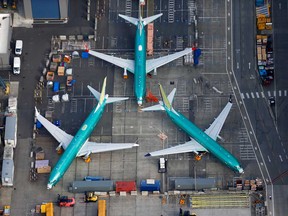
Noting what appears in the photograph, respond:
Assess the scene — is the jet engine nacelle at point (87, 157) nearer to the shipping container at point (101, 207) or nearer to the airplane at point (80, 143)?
the airplane at point (80, 143)

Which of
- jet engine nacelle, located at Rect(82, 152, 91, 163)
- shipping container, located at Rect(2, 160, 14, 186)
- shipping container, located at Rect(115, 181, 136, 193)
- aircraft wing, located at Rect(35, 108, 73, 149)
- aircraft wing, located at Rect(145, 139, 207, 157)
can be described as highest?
aircraft wing, located at Rect(35, 108, 73, 149)

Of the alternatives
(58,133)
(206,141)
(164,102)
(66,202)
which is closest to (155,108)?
(164,102)

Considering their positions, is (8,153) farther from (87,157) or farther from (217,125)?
(217,125)

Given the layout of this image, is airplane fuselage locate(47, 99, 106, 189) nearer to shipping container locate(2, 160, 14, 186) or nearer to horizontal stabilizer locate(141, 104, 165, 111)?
shipping container locate(2, 160, 14, 186)

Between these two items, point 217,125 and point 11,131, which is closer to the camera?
point 217,125

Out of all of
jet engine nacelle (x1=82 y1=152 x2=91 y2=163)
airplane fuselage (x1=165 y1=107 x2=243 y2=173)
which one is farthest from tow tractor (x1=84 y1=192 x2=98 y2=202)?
airplane fuselage (x1=165 y1=107 x2=243 y2=173)

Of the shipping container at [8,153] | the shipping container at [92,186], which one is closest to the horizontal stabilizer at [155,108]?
the shipping container at [92,186]
